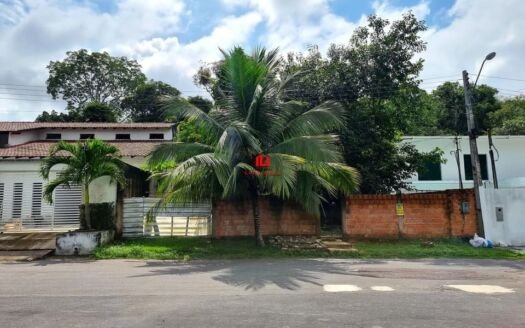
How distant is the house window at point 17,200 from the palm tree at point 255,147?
8573 mm

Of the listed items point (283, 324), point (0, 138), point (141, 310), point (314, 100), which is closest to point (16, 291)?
point (141, 310)

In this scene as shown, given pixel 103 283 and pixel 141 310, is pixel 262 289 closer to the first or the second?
pixel 141 310

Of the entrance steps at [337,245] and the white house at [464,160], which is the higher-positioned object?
the white house at [464,160]

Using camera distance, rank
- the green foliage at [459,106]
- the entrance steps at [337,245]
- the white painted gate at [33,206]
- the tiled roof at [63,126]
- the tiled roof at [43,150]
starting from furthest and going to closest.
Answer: the green foliage at [459,106] < the tiled roof at [63,126] < the tiled roof at [43,150] < the white painted gate at [33,206] < the entrance steps at [337,245]

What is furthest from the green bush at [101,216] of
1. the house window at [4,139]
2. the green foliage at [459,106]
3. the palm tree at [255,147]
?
the green foliage at [459,106]

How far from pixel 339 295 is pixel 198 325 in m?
2.91

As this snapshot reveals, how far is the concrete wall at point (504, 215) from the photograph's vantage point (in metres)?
15.2

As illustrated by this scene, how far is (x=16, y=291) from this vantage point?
7.68 m

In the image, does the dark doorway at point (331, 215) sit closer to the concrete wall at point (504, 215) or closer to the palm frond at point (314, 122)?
the palm frond at point (314, 122)

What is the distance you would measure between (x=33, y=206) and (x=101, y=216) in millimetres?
5327

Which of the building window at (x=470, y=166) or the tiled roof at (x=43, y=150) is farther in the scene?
the building window at (x=470, y=166)

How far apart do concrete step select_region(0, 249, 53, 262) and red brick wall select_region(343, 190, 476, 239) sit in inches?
415

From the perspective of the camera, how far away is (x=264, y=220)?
15.1m

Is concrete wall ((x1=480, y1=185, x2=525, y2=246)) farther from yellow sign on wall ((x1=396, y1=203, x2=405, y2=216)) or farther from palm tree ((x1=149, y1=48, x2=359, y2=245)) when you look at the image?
palm tree ((x1=149, y1=48, x2=359, y2=245))
